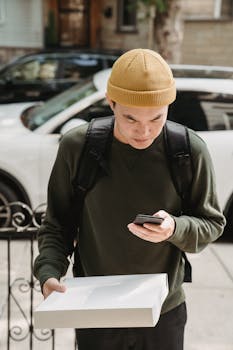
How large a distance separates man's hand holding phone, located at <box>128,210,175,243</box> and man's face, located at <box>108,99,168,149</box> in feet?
0.71

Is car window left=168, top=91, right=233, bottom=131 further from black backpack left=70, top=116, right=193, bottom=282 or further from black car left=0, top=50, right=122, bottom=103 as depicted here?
black car left=0, top=50, right=122, bottom=103

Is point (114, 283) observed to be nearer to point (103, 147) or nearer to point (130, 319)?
point (130, 319)

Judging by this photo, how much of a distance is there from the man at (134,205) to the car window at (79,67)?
7.97 metres

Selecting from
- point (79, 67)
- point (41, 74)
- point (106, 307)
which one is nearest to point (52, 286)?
point (106, 307)

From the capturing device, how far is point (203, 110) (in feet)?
15.7

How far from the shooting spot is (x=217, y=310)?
3564mm

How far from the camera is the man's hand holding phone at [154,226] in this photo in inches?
54.8

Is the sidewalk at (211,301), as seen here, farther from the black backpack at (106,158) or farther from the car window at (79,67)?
the car window at (79,67)

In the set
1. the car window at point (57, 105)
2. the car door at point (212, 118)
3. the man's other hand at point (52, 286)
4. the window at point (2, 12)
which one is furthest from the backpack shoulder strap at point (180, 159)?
the window at point (2, 12)

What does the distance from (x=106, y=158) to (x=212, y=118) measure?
11.0ft

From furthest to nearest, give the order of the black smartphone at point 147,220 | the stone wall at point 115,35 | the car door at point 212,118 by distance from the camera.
Answer: the stone wall at point 115,35 < the car door at point 212,118 < the black smartphone at point 147,220

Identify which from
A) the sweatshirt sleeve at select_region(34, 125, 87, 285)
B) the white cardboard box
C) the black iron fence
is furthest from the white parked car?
the white cardboard box

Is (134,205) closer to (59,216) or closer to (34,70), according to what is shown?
(59,216)

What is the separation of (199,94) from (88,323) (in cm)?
364
